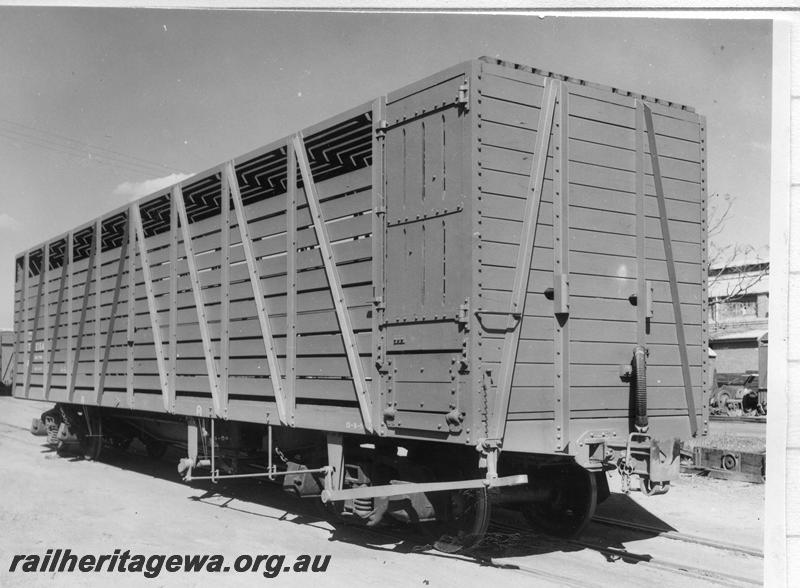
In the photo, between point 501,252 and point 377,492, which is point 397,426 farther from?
point 501,252

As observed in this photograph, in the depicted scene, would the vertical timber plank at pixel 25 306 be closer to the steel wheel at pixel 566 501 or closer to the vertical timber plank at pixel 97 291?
the vertical timber plank at pixel 97 291

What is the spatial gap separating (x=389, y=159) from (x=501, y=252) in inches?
52.7

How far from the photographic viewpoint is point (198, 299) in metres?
9.23

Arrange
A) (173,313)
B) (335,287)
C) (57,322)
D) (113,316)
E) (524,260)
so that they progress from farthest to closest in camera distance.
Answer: (57,322) < (113,316) < (173,313) < (335,287) < (524,260)

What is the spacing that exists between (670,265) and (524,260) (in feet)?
5.05

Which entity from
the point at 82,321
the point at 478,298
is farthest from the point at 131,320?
the point at 478,298

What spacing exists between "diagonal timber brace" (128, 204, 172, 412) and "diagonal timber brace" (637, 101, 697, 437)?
625 centimetres

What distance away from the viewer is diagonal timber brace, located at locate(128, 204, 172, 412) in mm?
9922

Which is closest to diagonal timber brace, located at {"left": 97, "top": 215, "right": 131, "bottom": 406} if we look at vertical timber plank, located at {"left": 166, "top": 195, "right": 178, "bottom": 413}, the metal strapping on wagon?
vertical timber plank, located at {"left": 166, "top": 195, "right": 178, "bottom": 413}

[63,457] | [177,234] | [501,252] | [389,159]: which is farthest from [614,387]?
[63,457]

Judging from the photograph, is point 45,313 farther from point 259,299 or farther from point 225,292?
point 259,299

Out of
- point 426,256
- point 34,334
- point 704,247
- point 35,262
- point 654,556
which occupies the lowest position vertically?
point 654,556

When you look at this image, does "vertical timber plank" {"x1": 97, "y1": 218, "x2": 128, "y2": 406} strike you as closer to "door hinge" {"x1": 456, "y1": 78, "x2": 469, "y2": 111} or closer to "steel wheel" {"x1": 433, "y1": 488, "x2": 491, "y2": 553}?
"steel wheel" {"x1": 433, "y1": 488, "x2": 491, "y2": 553}

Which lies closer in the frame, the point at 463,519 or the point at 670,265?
the point at 463,519
